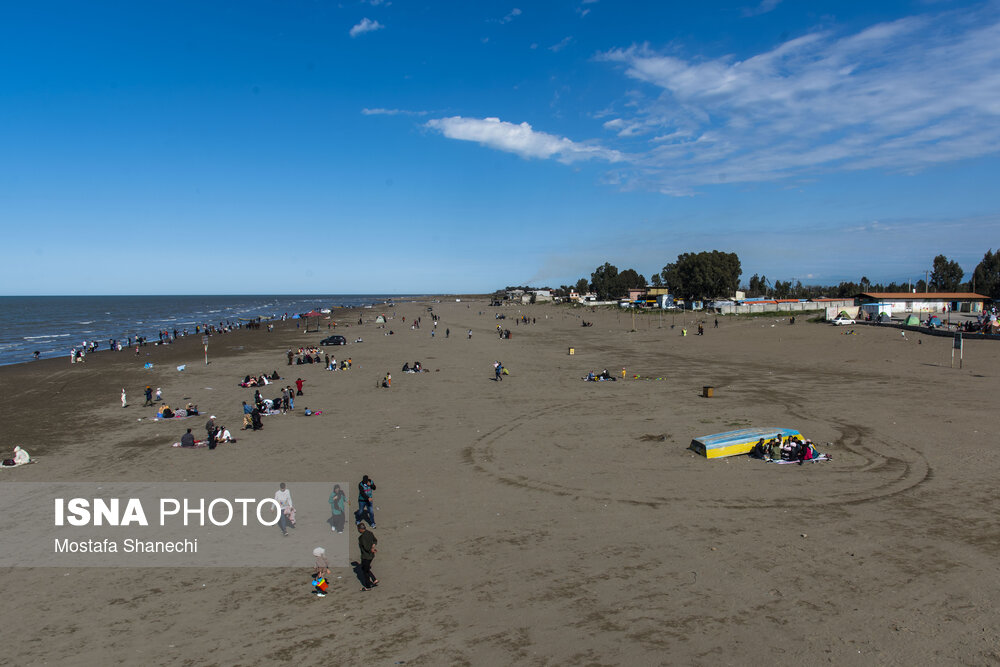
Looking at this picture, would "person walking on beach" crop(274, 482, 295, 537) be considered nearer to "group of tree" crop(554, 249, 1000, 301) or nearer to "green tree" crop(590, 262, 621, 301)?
"group of tree" crop(554, 249, 1000, 301)

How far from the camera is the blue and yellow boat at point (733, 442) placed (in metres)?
16.6

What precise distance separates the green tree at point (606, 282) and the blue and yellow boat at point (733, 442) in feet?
493

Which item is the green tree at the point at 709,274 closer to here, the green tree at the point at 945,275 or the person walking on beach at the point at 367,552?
the green tree at the point at 945,275

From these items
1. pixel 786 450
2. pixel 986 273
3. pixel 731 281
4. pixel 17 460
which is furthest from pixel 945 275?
pixel 17 460

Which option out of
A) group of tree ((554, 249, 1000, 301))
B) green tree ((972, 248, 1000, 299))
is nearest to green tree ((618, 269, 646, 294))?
group of tree ((554, 249, 1000, 301))

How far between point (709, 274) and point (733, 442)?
89.7 metres

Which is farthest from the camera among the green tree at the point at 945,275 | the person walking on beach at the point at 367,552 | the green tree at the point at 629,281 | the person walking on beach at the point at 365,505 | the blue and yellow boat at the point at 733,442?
the green tree at the point at 629,281

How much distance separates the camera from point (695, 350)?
4631 cm

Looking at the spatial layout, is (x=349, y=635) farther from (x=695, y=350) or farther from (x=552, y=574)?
(x=695, y=350)

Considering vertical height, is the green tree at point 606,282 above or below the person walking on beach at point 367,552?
above

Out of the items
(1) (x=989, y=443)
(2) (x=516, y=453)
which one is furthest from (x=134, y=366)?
(1) (x=989, y=443)

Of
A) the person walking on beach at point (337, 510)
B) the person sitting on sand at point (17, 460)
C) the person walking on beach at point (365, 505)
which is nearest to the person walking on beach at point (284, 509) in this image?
the person walking on beach at point (337, 510)

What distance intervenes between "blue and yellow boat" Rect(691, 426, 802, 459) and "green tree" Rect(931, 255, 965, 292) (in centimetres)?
13685

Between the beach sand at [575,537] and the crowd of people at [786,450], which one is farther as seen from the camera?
the crowd of people at [786,450]
